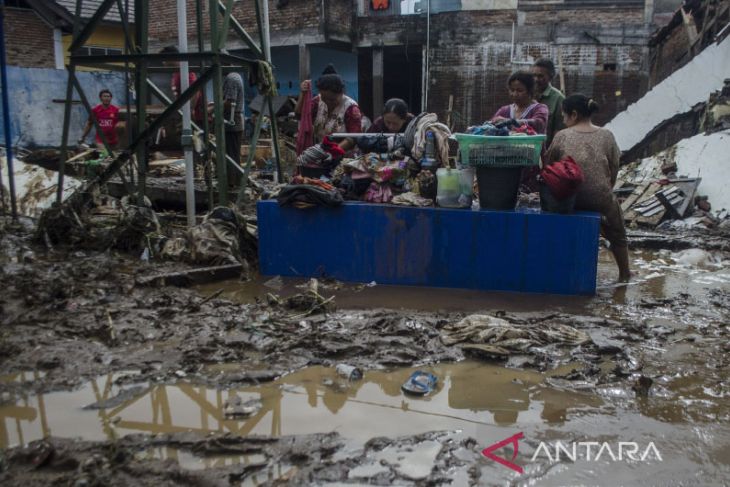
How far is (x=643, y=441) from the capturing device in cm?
270

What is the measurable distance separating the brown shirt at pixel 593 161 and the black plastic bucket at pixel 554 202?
8.8 inches

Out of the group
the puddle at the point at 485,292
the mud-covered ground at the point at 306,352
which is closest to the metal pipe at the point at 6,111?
the mud-covered ground at the point at 306,352

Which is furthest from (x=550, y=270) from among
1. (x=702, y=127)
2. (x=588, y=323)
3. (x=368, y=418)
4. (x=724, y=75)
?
(x=724, y=75)

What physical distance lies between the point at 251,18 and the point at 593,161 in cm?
1628

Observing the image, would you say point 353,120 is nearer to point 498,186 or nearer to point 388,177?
point 388,177

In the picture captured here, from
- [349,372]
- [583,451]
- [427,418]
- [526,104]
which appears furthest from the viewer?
[526,104]

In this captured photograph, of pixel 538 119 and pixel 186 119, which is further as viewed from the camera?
pixel 186 119

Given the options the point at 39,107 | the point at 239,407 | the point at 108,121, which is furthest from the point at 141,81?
the point at 39,107

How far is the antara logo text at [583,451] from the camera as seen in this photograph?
2.56 meters

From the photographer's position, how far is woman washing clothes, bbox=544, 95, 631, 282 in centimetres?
516

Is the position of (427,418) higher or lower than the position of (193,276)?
lower

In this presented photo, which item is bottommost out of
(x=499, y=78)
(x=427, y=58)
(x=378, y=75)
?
(x=499, y=78)

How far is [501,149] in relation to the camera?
4.96m

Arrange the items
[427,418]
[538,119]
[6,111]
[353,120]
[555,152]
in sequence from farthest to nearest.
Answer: [6,111], [353,120], [538,119], [555,152], [427,418]
